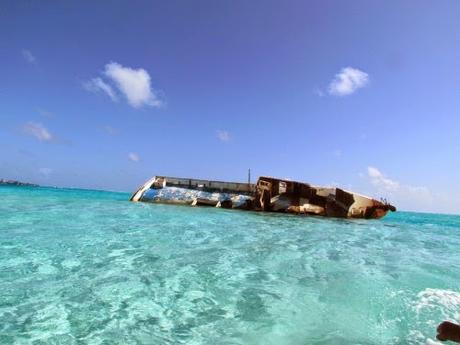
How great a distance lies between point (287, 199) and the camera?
67.9 feet

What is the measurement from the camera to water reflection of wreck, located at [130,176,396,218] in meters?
20.4

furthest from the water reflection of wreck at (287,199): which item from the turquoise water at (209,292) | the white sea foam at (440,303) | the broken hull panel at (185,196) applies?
the white sea foam at (440,303)

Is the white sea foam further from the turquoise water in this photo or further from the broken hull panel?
the broken hull panel

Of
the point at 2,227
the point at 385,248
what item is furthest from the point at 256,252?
the point at 2,227

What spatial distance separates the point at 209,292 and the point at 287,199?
16.5 metres

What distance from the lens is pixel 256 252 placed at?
752 cm

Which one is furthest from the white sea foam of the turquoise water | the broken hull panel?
the broken hull panel

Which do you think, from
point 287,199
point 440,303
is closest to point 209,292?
point 440,303

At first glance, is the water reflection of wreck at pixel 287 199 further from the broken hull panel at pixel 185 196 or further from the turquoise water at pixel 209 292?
the turquoise water at pixel 209 292

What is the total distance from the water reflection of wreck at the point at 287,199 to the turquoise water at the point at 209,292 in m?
11.9

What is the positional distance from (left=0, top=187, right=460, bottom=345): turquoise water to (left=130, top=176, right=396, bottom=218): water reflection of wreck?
39.0ft

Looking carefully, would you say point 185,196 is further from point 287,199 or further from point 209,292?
point 209,292

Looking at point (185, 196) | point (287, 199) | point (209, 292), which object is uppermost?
point (287, 199)

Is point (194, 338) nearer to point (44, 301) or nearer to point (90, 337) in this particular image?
point (90, 337)
